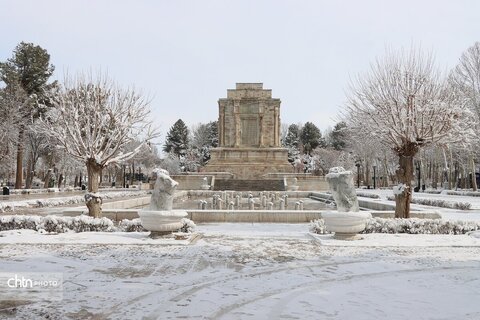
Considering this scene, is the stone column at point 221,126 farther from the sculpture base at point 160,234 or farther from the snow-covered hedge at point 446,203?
the sculpture base at point 160,234

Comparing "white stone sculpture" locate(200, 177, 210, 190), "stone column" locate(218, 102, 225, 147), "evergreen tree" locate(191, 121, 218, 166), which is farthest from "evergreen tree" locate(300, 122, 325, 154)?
"white stone sculpture" locate(200, 177, 210, 190)

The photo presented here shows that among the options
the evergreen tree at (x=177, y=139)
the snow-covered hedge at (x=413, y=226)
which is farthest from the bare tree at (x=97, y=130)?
the evergreen tree at (x=177, y=139)

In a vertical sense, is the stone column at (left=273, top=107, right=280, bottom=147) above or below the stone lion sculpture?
above

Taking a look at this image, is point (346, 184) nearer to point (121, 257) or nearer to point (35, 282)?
point (121, 257)

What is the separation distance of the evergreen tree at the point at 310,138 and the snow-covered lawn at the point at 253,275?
92.8 meters

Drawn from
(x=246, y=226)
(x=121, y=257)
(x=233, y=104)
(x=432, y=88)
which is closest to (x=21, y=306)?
(x=121, y=257)

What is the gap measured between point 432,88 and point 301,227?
24.4 feet

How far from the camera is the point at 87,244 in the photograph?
492 inches

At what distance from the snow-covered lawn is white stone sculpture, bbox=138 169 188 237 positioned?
589mm

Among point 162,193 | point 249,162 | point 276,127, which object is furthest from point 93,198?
point 276,127

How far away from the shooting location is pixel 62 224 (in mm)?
15242

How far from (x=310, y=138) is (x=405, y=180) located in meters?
91.1

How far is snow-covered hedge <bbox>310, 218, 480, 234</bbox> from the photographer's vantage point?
49.5 ft

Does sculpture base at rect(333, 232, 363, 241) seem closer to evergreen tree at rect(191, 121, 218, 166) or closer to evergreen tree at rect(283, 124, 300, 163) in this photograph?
evergreen tree at rect(191, 121, 218, 166)
